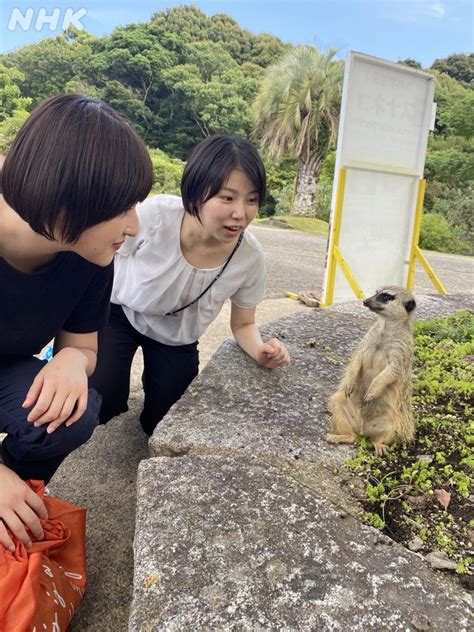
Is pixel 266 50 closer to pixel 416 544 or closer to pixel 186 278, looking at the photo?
pixel 186 278

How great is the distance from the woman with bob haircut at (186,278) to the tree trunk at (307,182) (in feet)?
58.5

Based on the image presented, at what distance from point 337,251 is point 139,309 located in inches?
105

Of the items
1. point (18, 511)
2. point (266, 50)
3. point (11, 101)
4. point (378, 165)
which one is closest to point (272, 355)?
point (18, 511)

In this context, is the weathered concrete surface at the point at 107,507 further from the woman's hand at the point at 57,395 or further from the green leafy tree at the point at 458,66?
the green leafy tree at the point at 458,66

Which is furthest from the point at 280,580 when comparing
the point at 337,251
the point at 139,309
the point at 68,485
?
the point at 337,251

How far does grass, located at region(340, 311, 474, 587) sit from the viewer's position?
1275 millimetres

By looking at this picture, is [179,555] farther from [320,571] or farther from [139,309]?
[139,309]

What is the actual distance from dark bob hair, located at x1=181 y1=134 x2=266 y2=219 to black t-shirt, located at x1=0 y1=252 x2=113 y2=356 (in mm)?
494

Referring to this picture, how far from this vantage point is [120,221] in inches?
49.1

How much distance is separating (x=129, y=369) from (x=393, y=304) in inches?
53.7

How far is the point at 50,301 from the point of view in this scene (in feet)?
5.07

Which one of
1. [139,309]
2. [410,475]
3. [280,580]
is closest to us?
[280,580]

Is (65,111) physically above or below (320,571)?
above

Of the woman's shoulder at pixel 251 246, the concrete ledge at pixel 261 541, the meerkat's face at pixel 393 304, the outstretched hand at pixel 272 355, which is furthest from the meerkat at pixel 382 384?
the woman's shoulder at pixel 251 246
